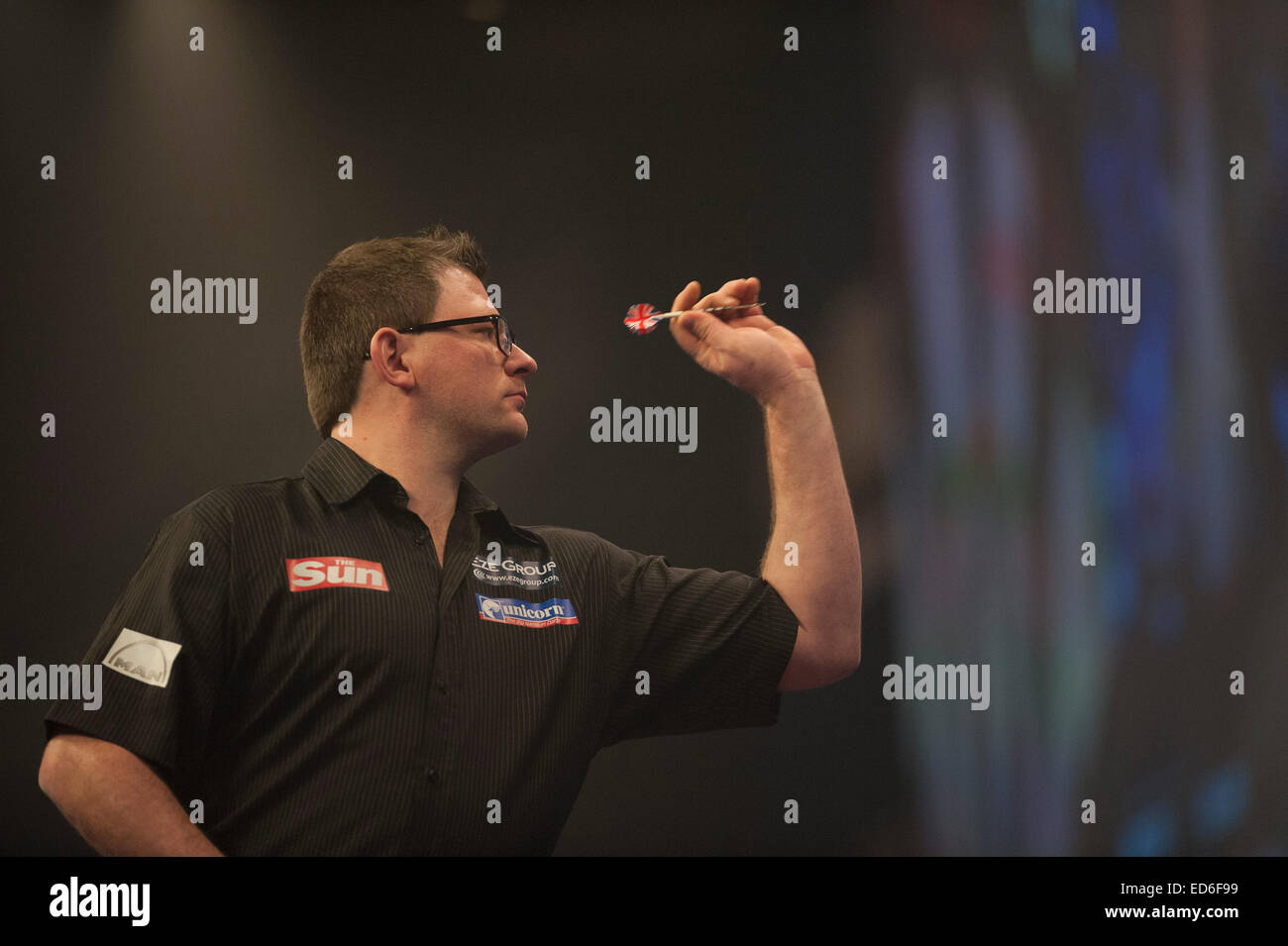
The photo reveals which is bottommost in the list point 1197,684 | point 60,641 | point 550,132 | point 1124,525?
point 1197,684

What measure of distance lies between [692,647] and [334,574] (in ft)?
2.48

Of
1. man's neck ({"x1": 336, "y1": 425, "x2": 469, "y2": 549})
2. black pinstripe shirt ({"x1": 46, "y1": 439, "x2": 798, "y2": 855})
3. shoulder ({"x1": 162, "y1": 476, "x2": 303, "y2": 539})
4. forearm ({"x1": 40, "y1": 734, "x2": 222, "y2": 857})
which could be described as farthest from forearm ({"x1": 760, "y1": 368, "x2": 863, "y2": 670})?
forearm ({"x1": 40, "y1": 734, "x2": 222, "y2": 857})

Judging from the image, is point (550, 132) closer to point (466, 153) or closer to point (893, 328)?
point (466, 153)

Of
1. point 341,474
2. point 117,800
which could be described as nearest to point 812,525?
point 341,474

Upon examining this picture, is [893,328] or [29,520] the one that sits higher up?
[893,328]

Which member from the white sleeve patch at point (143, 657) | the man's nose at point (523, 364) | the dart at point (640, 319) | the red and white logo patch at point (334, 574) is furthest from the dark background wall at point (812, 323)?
the white sleeve patch at point (143, 657)

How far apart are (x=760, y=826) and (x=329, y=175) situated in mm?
1990

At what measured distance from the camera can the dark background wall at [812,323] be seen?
285cm

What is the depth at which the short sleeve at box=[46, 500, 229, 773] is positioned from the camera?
1953 millimetres

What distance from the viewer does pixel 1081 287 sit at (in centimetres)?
298

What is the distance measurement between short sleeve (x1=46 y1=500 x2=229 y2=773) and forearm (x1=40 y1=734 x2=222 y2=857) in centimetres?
3

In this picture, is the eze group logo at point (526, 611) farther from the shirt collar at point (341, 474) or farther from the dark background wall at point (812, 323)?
the dark background wall at point (812, 323)

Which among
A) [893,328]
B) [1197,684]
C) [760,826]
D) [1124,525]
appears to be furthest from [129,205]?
[1197,684]

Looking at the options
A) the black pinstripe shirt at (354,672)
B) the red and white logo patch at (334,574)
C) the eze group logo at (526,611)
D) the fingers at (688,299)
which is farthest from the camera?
the fingers at (688,299)
